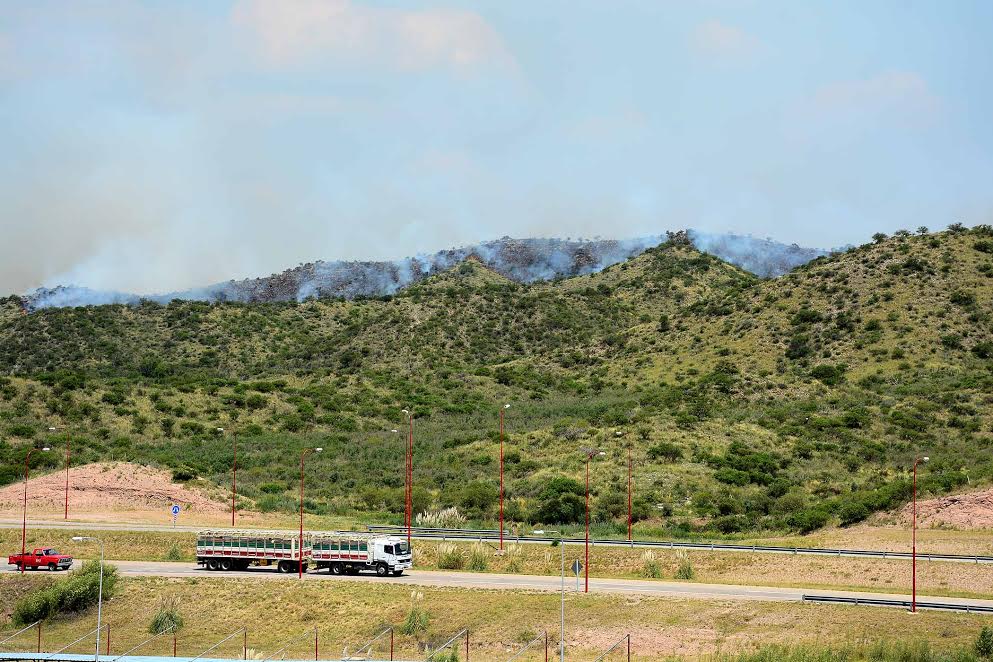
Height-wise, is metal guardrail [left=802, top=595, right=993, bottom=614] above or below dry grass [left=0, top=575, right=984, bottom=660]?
above

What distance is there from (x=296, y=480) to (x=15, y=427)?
3161 cm

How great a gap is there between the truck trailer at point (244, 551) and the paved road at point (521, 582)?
61 cm

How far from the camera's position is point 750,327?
485 ft

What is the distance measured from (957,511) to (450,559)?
33.7 m

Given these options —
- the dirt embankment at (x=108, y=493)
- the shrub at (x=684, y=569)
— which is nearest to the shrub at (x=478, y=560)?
the shrub at (x=684, y=569)

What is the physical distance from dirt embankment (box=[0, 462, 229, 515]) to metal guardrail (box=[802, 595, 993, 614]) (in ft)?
171

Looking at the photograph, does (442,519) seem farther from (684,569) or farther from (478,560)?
(684,569)

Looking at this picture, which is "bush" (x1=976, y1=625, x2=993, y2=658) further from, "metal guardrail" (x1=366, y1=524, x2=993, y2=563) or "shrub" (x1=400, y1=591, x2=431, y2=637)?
"shrub" (x1=400, y1=591, x2=431, y2=637)

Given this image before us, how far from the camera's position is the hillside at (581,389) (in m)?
95.6

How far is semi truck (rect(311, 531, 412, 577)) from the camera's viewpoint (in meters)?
67.2

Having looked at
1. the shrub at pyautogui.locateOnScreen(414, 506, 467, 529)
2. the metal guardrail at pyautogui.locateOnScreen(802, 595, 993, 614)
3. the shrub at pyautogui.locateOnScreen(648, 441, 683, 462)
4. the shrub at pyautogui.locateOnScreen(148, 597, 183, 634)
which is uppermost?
the shrub at pyautogui.locateOnScreen(648, 441, 683, 462)

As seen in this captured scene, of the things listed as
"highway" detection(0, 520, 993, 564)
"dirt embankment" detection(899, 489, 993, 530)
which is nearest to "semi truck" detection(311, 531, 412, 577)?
"highway" detection(0, 520, 993, 564)

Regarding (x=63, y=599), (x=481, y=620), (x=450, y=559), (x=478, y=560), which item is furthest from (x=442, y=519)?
(x=481, y=620)

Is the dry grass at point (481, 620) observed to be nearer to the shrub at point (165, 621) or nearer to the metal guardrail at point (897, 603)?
the shrub at point (165, 621)
